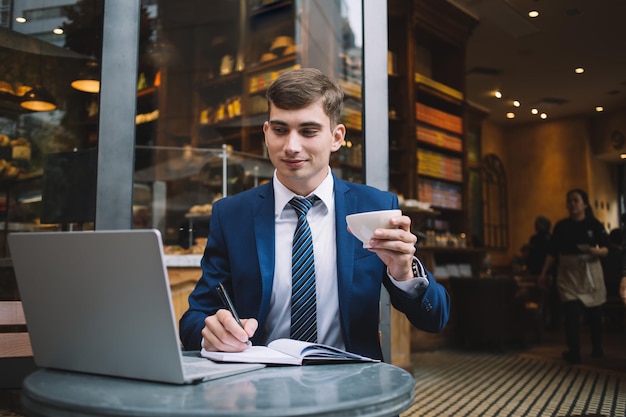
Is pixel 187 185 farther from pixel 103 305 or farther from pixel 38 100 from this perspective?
pixel 103 305

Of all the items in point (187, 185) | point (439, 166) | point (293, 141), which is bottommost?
point (293, 141)

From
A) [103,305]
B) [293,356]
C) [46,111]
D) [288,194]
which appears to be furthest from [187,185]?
[103,305]

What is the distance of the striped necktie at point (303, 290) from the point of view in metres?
1.33

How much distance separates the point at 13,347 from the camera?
1.58 meters

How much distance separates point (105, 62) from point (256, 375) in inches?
51.0

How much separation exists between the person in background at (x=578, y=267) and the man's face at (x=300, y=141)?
13.9ft

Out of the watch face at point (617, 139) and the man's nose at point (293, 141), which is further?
the watch face at point (617, 139)

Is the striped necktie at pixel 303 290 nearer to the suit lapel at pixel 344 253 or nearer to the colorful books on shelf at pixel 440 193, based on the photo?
the suit lapel at pixel 344 253

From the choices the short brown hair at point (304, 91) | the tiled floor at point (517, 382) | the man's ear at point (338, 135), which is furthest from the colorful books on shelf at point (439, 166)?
the short brown hair at point (304, 91)

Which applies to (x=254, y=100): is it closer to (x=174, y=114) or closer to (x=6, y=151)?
(x=174, y=114)

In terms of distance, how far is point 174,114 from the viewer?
20.6 feet

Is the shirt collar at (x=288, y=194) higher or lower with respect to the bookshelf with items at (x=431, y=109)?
lower

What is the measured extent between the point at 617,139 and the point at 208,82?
707 cm

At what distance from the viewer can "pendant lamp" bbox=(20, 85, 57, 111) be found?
2.45m
